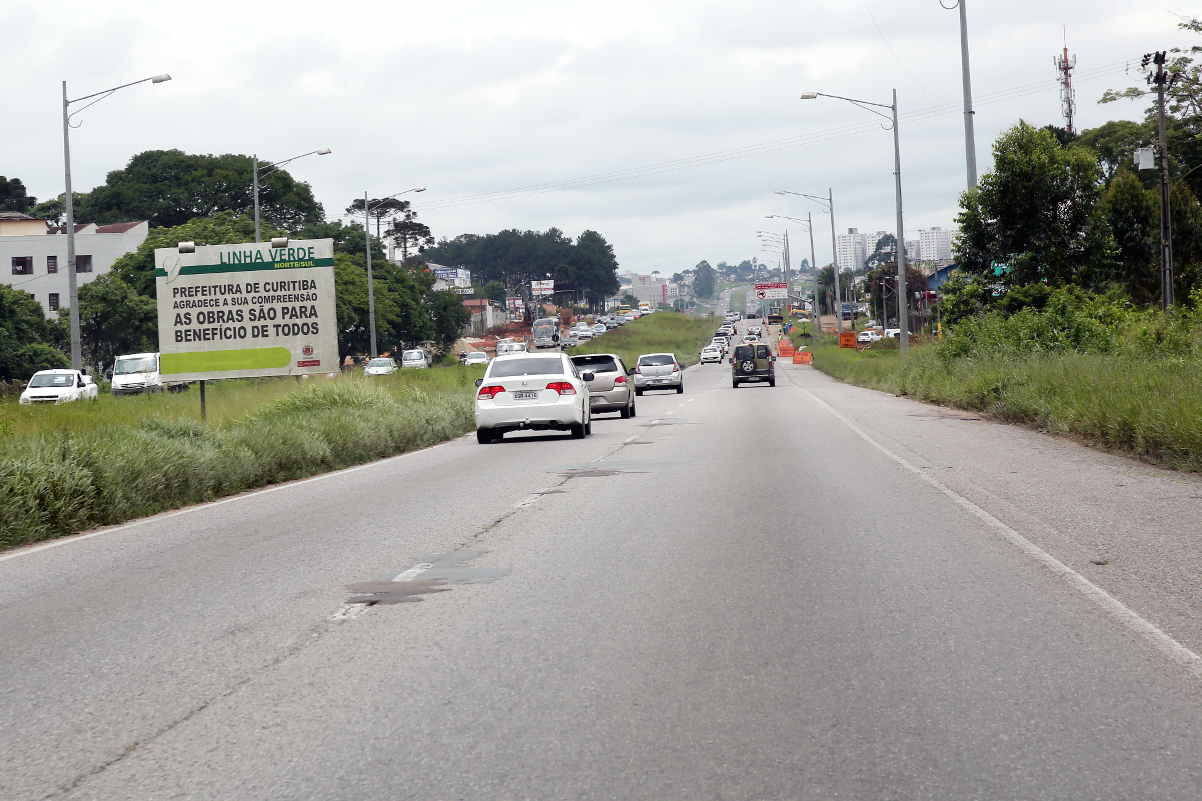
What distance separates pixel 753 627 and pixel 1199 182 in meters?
62.4

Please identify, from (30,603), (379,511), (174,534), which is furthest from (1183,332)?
(30,603)

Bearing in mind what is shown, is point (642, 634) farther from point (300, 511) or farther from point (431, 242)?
point (431, 242)

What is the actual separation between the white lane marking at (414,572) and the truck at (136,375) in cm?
3720

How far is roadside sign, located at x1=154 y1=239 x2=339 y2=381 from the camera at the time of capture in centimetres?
2298

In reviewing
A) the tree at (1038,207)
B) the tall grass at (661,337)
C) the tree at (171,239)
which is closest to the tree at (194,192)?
the tree at (171,239)

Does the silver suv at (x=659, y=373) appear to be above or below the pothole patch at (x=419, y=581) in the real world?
above

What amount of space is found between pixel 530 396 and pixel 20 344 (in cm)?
4852

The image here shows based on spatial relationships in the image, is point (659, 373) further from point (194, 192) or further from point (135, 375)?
point (194, 192)

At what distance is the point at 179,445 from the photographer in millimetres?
15539

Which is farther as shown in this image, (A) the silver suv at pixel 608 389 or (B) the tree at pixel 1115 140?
(B) the tree at pixel 1115 140

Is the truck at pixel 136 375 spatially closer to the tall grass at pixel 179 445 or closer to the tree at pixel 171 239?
the tall grass at pixel 179 445

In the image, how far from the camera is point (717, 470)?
622 inches

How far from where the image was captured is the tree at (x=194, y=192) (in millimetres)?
95375

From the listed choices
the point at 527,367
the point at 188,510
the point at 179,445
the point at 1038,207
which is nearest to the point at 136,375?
the point at 527,367
